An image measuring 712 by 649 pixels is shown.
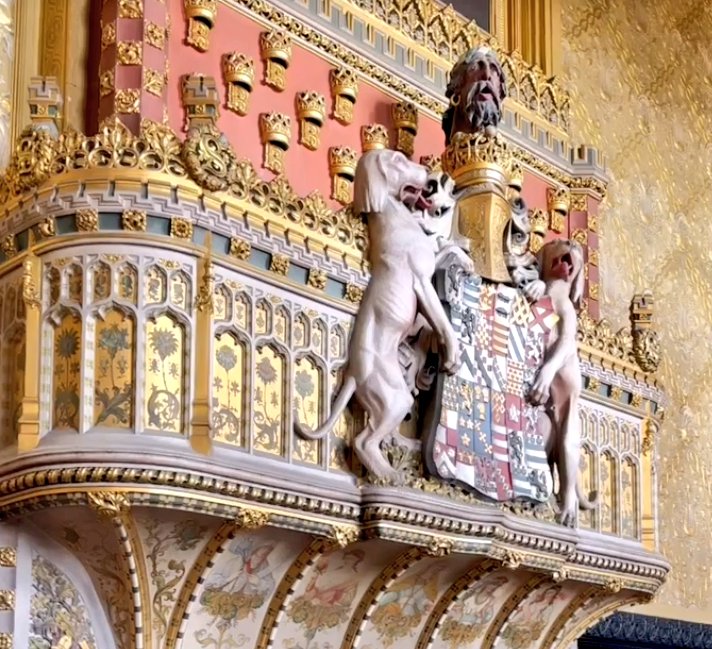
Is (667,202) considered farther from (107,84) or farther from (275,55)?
(107,84)

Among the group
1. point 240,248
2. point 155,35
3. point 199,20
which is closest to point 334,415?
point 240,248

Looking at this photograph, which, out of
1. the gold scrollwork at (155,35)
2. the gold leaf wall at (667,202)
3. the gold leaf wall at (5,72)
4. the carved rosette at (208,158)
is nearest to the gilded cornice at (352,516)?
the carved rosette at (208,158)

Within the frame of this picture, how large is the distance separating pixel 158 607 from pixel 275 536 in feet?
2.09

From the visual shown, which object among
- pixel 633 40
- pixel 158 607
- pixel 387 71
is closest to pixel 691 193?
pixel 633 40

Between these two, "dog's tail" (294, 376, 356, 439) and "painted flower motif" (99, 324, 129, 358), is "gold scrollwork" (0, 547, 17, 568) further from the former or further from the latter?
"dog's tail" (294, 376, 356, 439)

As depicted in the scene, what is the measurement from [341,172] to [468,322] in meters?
1.57

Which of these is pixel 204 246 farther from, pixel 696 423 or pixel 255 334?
pixel 696 423

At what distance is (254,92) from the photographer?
8672 mm

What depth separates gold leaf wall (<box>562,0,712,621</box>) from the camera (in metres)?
12.2

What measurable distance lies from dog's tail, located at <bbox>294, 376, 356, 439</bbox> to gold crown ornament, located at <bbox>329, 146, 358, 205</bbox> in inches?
76.3

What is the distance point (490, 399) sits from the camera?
8.08m

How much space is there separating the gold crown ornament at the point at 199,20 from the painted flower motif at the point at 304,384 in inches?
84.8

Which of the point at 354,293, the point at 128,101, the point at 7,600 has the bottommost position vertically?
the point at 7,600

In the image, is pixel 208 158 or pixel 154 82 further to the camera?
pixel 154 82
